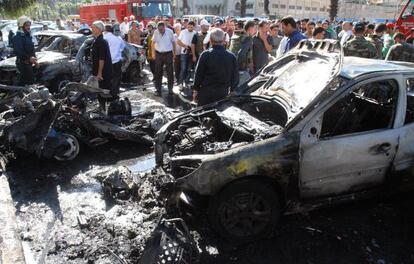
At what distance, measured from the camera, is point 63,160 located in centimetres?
578

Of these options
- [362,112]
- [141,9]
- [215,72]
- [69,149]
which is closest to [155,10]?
[141,9]

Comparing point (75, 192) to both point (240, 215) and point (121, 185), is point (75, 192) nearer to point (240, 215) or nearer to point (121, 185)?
point (121, 185)

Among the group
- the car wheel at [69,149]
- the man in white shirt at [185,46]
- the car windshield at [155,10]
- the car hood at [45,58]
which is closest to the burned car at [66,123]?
the car wheel at [69,149]

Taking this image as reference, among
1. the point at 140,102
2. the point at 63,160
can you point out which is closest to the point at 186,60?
the point at 140,102

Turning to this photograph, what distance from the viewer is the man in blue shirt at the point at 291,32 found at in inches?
241

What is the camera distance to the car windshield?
2122 cm

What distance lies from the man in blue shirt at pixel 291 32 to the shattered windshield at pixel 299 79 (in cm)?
142

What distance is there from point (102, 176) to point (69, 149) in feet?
3.62

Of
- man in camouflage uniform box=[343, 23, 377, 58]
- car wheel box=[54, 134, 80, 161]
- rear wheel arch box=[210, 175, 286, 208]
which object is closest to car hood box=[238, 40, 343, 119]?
rear wheel arch box=[210, 175, 286, 208]

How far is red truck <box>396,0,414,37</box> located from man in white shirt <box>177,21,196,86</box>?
965cm

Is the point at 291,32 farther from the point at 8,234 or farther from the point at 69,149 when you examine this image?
the point at 8,234

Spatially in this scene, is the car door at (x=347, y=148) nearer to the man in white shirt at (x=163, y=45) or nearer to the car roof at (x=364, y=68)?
the car roof at (x=364, y=68)

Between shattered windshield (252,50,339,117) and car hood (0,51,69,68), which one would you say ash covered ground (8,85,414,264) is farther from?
car hood (0,51,69,68)

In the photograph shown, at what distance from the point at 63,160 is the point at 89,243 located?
2411 mm
